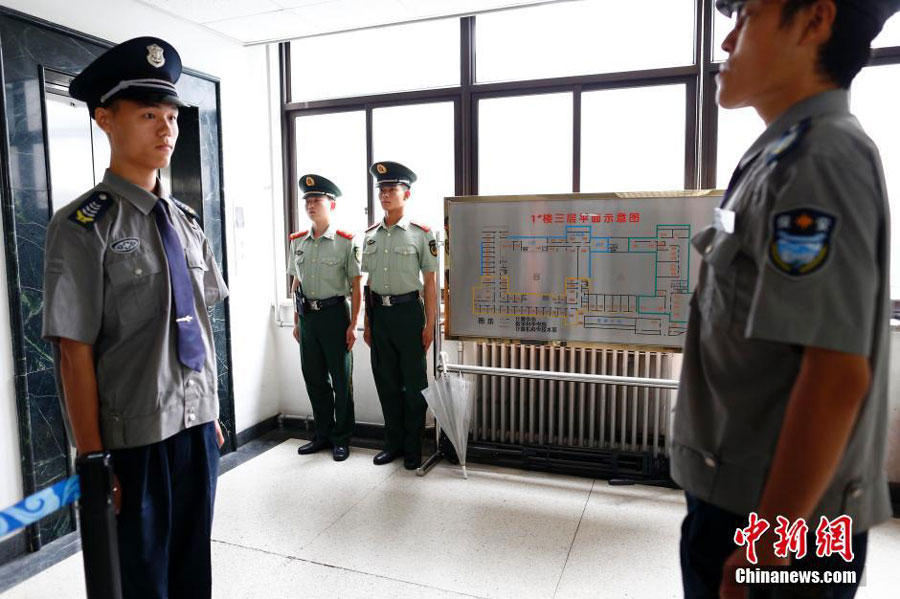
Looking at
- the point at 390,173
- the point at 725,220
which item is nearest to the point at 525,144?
the point at 390,173

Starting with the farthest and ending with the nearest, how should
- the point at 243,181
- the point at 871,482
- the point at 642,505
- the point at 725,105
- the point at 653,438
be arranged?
the point at 243,181
the point at 653,438
the point at 642,505
the point at 725,105
the point at 871,482

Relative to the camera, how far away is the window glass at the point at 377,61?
388 centimetres

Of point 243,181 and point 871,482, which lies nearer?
point 871,482

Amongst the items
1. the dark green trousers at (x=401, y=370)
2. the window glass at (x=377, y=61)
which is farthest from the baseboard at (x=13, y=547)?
the window glass at (x=377, y=61)

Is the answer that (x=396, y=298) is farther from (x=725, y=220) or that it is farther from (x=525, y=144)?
(x=725, y=220)

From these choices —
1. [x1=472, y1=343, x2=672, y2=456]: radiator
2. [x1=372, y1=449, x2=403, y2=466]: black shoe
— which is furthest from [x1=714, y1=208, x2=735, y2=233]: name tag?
[x1=372, y1=449, x2=403, y2=466]: black shoe

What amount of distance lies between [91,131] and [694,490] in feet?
10.8

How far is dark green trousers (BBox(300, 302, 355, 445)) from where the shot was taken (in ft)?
12.0

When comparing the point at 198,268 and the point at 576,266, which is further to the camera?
the point at 576,266

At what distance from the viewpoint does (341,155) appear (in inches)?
169

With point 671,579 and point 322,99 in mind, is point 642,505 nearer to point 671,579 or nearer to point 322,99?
point 671,579

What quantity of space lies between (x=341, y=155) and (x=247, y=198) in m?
0.78

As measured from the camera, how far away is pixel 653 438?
3.45 metres

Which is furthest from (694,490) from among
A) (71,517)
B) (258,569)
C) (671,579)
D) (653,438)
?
(71,517)
